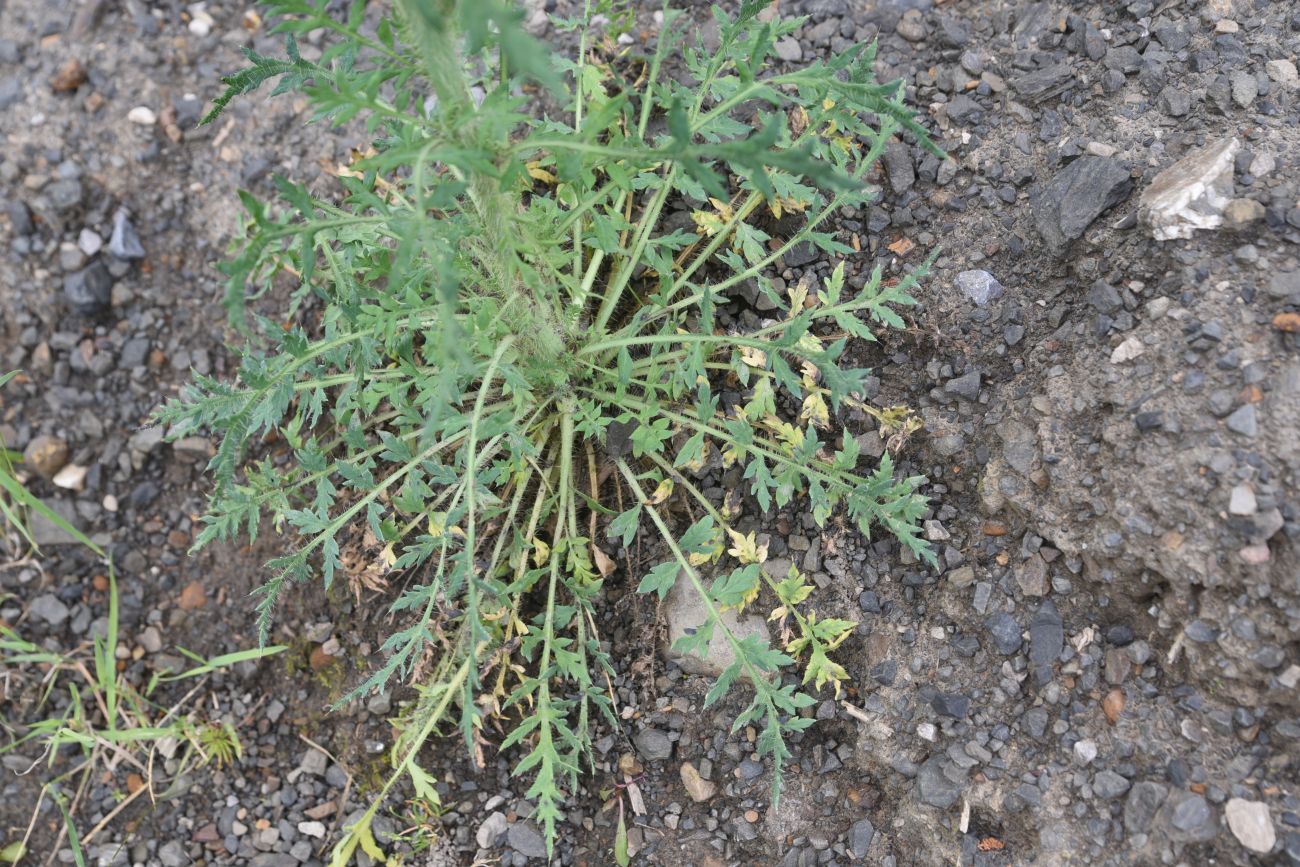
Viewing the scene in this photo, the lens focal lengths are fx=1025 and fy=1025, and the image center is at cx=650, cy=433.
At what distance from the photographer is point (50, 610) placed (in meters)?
4.01

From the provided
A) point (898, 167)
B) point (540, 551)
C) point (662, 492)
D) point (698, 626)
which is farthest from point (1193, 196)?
point (540, 551)

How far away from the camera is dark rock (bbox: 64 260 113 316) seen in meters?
4.23

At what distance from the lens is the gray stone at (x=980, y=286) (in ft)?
10.6

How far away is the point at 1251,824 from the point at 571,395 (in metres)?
2.25

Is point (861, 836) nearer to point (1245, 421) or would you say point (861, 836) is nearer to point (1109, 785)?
point (1109, 785)

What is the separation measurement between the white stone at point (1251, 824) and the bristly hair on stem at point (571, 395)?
103 cm

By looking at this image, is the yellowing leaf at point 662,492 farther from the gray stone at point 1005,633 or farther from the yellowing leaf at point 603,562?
the gray stone at point 1005,633

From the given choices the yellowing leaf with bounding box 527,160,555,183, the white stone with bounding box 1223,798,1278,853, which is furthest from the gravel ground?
the yellowing leaf with bounding box 527,160,555,183

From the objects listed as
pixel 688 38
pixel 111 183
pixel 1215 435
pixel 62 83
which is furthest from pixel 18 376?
pixel 1215 435

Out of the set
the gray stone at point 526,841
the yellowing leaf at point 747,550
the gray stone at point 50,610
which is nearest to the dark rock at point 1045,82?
the yellowing leaf at point 747,550

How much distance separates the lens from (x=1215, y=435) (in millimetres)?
2701

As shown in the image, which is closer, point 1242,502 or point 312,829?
point 1242,502

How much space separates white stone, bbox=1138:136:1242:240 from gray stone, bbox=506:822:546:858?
8.67 feet

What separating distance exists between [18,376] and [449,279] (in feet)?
10.0
